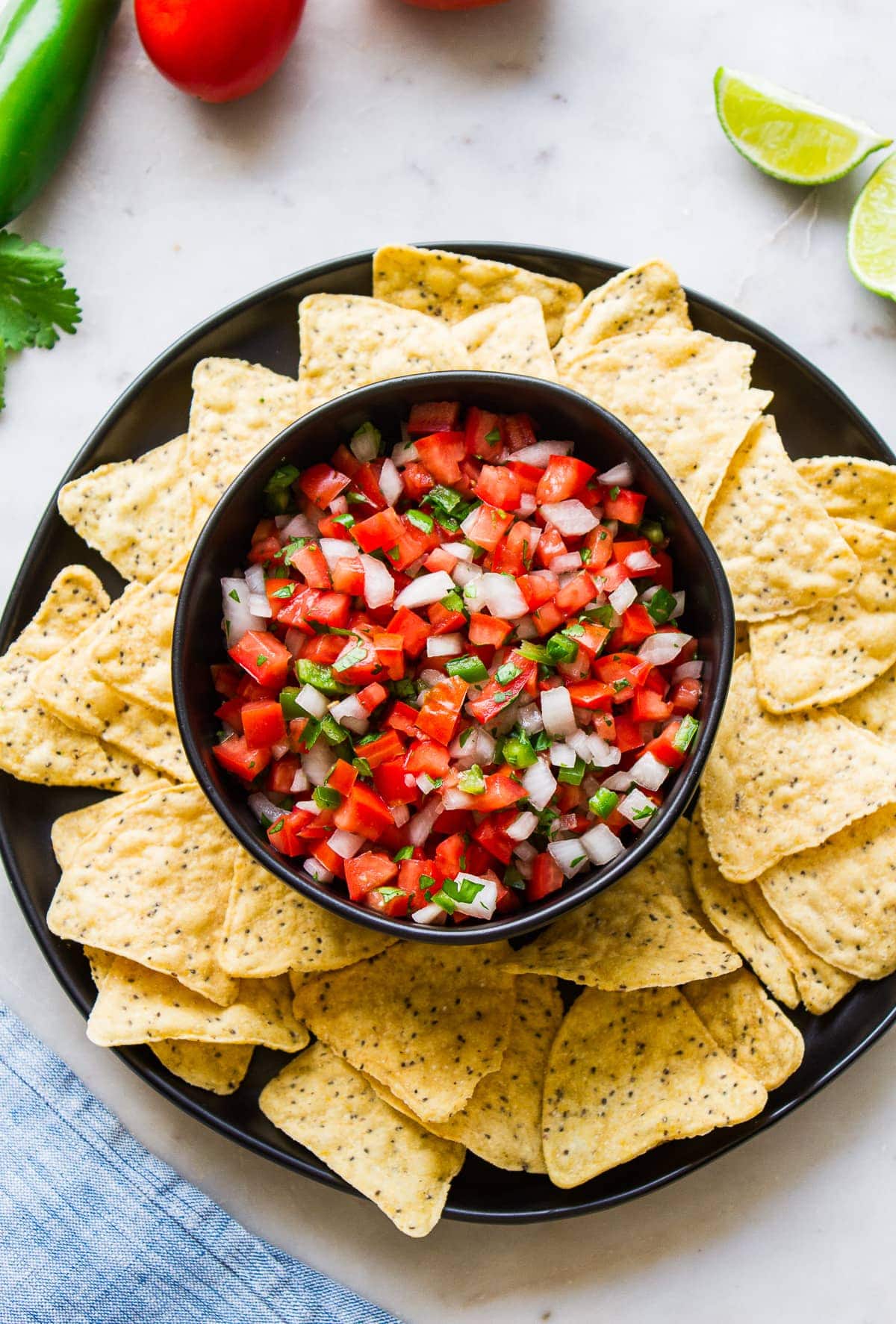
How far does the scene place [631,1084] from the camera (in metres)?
2.68

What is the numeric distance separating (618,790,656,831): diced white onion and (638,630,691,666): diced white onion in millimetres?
274

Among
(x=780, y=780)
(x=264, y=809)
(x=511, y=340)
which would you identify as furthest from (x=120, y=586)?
(x=780, y=780)

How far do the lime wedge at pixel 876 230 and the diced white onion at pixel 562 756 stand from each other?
4.79 feet

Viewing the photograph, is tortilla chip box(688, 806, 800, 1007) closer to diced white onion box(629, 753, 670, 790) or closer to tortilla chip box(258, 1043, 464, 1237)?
diced white onion box(629, 753, 670, 790)

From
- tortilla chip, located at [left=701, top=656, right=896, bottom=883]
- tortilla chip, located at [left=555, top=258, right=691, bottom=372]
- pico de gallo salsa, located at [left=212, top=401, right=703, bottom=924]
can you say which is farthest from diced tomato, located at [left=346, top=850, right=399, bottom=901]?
tortilla chip, located at [left=555, top=258, right=691, bottom=372]

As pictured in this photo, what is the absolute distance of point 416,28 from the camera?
3.08m

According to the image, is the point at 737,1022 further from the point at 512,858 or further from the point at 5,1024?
the point at 5,1024

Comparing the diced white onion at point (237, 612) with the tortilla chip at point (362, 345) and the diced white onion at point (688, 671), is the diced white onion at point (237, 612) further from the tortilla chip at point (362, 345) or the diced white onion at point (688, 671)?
the diced white onion at point (688, 671)

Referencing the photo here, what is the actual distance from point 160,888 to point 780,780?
4.63ft

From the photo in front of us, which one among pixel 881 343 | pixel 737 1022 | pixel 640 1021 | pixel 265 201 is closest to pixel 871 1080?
pixel 737 1022

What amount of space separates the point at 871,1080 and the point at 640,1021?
0.69 metres

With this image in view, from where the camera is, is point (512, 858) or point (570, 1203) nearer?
point (512, 858)

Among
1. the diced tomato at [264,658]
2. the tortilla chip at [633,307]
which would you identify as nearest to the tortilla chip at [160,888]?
the diced tomato at [264,658]

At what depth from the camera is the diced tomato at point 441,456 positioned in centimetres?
252
